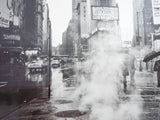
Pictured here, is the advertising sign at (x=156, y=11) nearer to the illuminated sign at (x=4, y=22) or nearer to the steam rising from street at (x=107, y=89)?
the steam rising from street at (x=107, y=89)

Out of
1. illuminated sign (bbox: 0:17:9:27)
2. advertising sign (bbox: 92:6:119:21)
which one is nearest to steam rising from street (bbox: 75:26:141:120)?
advertising sign (bbox: 92:6:119:21)

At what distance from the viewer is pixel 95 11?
3150 centimetres

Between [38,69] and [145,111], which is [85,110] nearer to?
[145,111]

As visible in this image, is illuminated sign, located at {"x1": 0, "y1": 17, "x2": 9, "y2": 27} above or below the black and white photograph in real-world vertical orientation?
above

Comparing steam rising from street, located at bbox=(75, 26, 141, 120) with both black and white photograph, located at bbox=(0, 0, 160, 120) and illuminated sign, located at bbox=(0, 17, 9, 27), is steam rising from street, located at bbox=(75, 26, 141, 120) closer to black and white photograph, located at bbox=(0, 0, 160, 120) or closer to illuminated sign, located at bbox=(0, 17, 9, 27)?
black and white photograph, located at bbox=(0, 0, 160, 120)

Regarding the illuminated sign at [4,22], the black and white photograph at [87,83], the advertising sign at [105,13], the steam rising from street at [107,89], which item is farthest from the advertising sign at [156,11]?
the illuminated sign at [4,22]

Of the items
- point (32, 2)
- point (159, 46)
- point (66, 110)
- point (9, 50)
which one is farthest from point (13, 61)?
point (32, 2)

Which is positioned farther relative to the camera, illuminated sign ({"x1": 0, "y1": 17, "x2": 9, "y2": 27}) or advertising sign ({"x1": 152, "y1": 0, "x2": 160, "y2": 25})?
illuminated sign ({"x1": 0, "y1": 17, "x2": 9, "y2": 27})

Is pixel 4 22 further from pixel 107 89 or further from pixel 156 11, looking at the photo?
pixel 107 89

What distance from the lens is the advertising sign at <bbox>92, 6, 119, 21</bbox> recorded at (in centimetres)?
3147

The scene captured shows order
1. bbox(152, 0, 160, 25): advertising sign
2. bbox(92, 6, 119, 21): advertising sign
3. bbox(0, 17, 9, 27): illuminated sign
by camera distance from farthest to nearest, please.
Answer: bbox(92, 6, 119, 21): advertising sign < bbox(0, 17, 9, 27): illuminated sign < bbox(152, 0, 160, 25): advertising sign

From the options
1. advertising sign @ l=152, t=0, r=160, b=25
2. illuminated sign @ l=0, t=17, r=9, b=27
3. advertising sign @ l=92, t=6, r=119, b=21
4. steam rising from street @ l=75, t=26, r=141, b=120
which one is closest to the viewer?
steam rising from street @ l=75, t=26, r=141, b=120

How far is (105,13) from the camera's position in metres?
32.0

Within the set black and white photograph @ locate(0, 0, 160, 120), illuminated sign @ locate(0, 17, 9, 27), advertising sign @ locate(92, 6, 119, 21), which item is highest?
advertising sign @ locate(92, 6, 119, 21)
